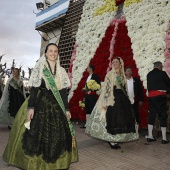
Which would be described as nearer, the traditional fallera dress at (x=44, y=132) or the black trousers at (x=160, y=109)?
the traditional fallera dress at (x=44, y=132)

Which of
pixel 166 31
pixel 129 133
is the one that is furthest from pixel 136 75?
pixel 129 133

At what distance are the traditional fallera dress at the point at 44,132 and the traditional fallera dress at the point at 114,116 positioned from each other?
1441 millimetres

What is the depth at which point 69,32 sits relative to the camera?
32.1ft

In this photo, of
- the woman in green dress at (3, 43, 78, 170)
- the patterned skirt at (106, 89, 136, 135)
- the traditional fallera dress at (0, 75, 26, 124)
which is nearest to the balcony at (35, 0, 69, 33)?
the traditional fallera dress at (0, 75, 26, 124)

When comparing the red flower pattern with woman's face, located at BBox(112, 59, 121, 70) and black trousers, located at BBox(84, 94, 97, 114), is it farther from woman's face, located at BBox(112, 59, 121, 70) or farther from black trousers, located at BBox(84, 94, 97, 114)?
woman's face, located at BBox(112, 59, 121, 70)

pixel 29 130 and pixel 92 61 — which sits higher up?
pixel 92 61

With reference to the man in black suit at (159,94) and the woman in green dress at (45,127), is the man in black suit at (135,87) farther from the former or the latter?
the woman in green dress at (45,127)

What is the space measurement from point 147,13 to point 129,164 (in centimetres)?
458

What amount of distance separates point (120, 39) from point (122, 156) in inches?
165

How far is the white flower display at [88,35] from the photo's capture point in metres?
8.05

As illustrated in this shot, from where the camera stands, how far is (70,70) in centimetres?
882

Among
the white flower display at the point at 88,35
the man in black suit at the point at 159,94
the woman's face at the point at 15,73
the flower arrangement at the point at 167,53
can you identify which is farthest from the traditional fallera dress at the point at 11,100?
the flower arrangement at the point at 167,53

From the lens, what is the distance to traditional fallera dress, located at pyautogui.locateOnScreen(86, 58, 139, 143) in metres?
4.42

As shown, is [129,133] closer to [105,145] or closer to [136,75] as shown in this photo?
[105,145]
